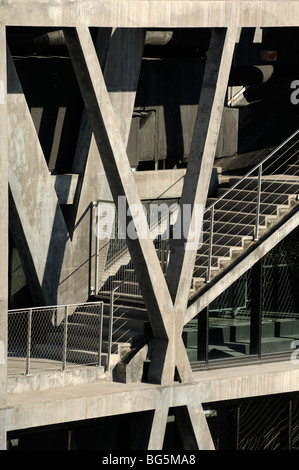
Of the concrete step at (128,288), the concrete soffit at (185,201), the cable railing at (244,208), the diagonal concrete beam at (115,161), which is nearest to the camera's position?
the diagonal concrete beam at (115,161)

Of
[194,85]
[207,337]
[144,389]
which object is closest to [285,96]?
[194,85]

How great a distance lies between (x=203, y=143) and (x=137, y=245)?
6.55 feet

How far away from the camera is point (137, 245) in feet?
67.5

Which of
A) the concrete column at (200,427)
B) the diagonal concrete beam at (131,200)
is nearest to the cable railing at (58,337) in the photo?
the diagonal concrete beam at (131,200)

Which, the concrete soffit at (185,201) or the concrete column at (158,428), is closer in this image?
the concrete soffit at (185,201)

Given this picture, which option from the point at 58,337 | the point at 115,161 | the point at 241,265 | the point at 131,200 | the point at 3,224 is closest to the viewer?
the point at 3,224

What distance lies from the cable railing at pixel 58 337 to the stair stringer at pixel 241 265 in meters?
1.55

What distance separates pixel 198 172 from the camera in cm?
2120

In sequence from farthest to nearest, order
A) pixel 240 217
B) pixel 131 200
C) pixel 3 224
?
pixel 240 217, pixel 131 200, pixel 3 224

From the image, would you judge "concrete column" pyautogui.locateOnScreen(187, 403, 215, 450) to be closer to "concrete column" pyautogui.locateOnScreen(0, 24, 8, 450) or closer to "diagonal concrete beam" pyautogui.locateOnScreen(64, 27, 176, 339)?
"diagonal concrete beam" pyautogui.locateOnScreen(64, 27, 176, 339)

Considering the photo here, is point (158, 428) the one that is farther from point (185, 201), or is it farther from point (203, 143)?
point (203, 143)

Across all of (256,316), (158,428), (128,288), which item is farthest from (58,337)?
(256,316)

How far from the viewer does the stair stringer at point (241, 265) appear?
72.4 ft

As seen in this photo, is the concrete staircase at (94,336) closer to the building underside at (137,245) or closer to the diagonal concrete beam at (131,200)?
the building underside at (137,245)
